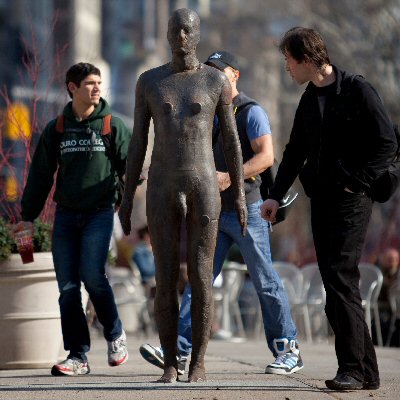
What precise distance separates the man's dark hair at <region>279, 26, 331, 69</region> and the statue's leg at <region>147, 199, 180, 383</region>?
1.15m

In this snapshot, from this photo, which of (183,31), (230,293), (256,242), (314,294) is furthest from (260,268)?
(230,293)

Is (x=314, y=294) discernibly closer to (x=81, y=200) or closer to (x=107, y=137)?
(x=107, y=137)

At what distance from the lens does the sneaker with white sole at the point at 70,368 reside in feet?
31.4

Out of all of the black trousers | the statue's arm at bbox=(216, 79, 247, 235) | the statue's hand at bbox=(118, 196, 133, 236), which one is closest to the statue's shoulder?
the statue's arm at bbox=(216, 79, 247, 235)

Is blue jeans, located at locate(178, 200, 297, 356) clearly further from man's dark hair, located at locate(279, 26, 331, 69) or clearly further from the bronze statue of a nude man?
man's dark hair, located at locate(279, 26, 331, 69)

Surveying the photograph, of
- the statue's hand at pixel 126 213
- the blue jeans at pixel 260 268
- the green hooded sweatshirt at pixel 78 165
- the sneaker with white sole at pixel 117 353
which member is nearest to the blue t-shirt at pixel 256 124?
the blue jeans at pixel 260 268

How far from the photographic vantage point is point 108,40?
91625 mm

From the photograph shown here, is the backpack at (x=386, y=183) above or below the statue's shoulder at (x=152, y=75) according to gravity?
below

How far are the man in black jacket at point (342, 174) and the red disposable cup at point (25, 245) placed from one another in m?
2.33

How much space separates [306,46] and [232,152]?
28.5 inches

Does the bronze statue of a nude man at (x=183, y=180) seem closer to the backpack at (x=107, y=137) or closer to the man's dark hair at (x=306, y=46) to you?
the man's dark hair at (x=306, y=46)

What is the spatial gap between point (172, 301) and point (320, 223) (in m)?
0.93

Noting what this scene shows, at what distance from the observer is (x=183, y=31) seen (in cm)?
827

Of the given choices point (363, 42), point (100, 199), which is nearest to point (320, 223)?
point (100, 199)
